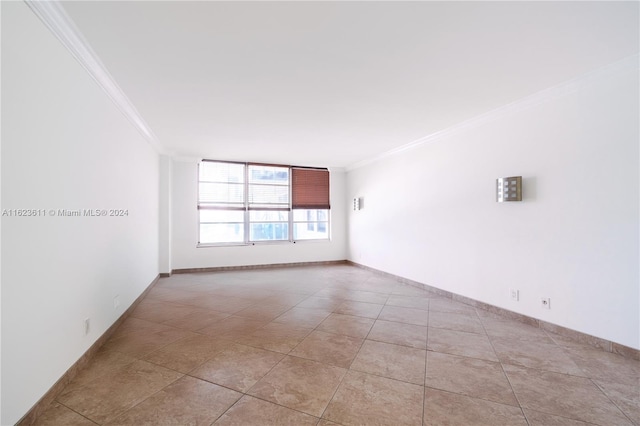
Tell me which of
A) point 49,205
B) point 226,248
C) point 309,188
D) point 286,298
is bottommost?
point 286,298

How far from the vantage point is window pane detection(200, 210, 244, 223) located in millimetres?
7172

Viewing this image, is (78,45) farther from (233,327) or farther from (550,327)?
(550,327)

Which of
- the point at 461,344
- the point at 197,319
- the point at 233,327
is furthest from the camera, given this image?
the point at 197,319

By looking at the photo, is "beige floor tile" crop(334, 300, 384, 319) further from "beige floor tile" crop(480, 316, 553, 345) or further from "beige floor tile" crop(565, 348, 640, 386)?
"beige floor tile" crop(565, 348, 640, 386)

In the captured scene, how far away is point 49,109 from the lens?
6.86ft

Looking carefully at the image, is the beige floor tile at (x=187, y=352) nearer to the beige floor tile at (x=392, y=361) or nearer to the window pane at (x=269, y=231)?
the beige floor tile at (x=392, y=361)

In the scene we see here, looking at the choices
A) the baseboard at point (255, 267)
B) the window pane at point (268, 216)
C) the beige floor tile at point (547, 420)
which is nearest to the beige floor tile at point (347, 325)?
the beige floor tile at point (547, 420)

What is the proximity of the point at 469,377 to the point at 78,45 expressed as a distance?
431 centimetres

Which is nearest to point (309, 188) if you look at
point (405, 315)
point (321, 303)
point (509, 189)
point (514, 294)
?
point (321, 303)

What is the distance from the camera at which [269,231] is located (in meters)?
7.81

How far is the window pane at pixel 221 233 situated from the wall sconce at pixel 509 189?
5.82 metres

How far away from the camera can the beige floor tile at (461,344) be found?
2852mm

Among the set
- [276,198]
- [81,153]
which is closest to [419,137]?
[276,198]

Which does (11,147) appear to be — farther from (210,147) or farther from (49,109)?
(210,147)
